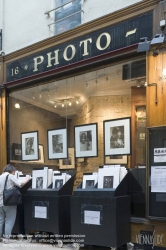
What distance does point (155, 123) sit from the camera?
20.9 feet

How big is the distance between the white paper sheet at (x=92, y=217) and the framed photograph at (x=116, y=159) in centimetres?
131

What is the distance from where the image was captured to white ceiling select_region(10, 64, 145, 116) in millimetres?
7547

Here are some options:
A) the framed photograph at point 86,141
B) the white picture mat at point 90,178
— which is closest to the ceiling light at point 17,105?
the framed photograph at point 86,141

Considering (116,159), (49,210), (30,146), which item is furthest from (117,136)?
(30,146)

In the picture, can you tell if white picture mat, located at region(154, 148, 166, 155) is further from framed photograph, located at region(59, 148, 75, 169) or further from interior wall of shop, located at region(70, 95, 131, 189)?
framed photograph, located at region(59, 148, 75, 169)

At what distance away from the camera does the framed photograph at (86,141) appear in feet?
25.3

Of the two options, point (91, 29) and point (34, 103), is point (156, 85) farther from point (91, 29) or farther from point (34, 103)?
point (34, 103)

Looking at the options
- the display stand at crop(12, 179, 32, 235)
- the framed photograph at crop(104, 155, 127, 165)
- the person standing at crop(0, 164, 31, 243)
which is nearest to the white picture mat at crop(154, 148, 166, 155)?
the framed photograph at crop(104, 155, 127, 165)

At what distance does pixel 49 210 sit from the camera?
7.02m

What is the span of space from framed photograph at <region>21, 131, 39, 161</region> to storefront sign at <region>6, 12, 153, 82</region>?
1.53m

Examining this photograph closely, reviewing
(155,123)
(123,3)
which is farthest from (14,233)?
(123,3)

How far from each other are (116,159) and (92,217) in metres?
1.46

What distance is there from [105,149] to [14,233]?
2.76 m

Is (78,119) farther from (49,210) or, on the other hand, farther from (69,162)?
(49,210)
